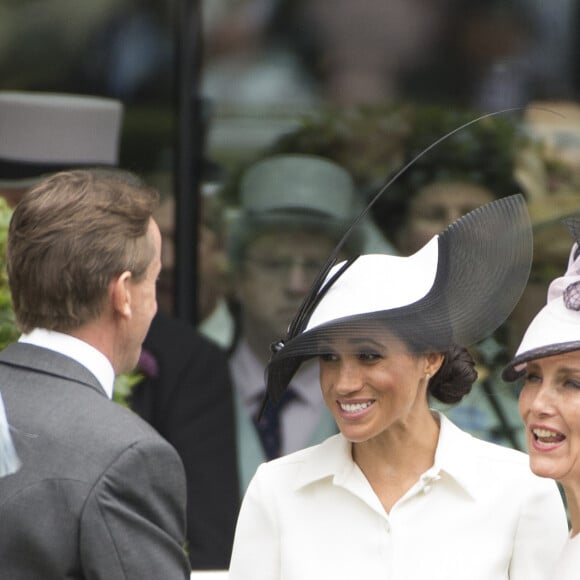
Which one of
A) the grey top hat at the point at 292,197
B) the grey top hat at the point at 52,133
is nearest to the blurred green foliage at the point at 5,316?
the grey top hat at the point at 52,133

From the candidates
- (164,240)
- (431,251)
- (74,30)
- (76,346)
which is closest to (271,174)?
(164,240)

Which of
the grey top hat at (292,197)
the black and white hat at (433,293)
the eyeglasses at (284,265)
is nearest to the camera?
the black and white hat at (433,293)

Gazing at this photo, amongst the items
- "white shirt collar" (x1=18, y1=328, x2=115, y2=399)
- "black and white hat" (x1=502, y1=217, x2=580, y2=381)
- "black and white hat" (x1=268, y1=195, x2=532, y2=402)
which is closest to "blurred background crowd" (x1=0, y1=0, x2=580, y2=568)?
"black and white hat" (x1=268, y1=195, x2=532, y2=402)

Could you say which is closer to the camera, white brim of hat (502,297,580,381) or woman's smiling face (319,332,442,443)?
white brim of hat (502,297,580,381)

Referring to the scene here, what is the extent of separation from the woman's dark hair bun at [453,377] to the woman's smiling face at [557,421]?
0.99ft

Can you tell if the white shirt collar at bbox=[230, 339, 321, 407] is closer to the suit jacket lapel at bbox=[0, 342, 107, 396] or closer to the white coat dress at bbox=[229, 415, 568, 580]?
the white coat dress at bbox=[229, 415, 568, 580]

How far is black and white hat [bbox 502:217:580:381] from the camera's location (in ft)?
7.85

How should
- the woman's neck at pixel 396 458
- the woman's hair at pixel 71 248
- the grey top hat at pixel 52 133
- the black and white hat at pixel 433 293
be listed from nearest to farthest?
the woman's hair at pixel 71 248, the black and white hat at pixel 433 293, the woman's neck at pixel 396 458, the grey top hat at pixel 52 133

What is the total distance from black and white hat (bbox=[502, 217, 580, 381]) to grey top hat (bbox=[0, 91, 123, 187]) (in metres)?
2.47

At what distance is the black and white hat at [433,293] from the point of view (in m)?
2.57

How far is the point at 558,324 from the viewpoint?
7.93 feet

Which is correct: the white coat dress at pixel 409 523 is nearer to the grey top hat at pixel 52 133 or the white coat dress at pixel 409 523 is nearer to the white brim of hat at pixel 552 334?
the white brim of hat at pixel 552 334

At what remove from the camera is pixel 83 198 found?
2.38 meters

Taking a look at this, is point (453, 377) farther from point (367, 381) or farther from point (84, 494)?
point (84, 494)
